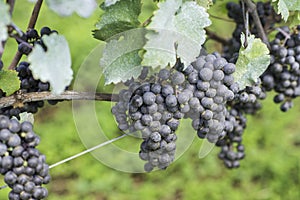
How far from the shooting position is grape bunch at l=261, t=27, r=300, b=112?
989mm

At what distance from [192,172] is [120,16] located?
5.41 ft

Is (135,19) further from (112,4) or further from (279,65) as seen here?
(279,65)

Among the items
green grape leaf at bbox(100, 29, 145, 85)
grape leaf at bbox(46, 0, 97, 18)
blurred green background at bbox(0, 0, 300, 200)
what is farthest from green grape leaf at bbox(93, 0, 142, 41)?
blurred green background at bbox(0, 0, 300, 200)

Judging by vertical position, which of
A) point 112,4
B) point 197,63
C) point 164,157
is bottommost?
point 164,157

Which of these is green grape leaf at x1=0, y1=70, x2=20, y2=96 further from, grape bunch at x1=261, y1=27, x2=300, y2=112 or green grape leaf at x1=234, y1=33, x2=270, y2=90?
grape bunch at x1=261, y1=27, x2=300, y2=112

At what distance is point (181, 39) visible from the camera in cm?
76

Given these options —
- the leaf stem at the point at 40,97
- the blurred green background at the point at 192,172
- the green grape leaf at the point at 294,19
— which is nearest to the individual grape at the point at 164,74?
the leaf stem at the point at 40,97

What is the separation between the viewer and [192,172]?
7.77 ft

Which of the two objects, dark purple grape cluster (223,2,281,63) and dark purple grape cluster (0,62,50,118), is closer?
dark purple grape cluster (0,62,50,118)

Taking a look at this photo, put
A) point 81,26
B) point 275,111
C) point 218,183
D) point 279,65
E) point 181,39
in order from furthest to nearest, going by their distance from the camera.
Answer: point 81,26
point 275,111
point 218,183
point 279,65
point 181,39

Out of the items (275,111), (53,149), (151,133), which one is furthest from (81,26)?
(151,133)

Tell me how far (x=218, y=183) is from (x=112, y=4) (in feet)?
5.41

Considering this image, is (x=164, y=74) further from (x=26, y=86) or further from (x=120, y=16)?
(x=26, y=86)

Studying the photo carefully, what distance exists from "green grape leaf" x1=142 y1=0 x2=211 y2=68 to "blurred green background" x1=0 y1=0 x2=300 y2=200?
1.39 meters
